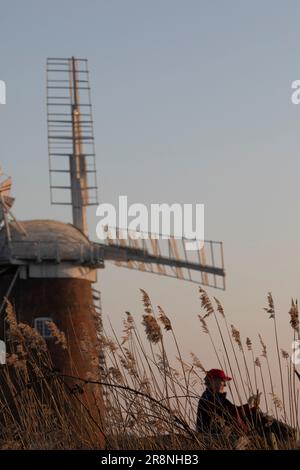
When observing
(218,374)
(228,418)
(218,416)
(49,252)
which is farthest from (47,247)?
(218,416)

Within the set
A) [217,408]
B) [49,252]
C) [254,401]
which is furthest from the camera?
[49,252]

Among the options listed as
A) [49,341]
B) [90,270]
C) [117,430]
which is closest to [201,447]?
[117,430]

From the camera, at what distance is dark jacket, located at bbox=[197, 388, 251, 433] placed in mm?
6273

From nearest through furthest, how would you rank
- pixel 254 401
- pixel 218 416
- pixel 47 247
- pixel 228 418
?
pixel 218 416
pixel 254 401
pixel 228 418
pixel 47 247

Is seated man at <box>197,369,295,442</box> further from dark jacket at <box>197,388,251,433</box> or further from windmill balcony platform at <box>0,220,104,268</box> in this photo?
windmill balcony platform at <box>0,220,104,268</box>

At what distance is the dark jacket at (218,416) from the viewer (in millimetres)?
6273

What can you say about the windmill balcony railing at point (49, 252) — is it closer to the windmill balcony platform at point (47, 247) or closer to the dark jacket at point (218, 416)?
the windmill balcony platform at point (47, 247)

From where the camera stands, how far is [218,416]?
6277 mm

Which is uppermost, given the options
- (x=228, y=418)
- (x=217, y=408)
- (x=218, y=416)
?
(x=218, y=416)

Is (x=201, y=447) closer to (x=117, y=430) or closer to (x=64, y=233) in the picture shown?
(x=117, y=430)

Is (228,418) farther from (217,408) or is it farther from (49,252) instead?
(49,252)

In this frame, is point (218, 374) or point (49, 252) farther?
point (49, 252)

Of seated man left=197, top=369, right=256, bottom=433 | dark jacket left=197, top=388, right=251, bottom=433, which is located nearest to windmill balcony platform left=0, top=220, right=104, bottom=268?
seated man left=197, top=369, right=256, bottom=433

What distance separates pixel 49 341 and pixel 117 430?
18511 millimetres
